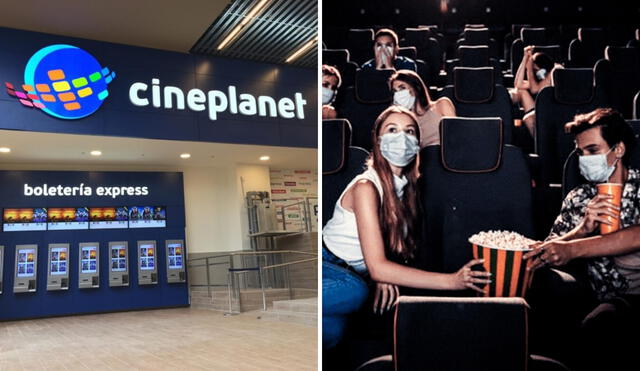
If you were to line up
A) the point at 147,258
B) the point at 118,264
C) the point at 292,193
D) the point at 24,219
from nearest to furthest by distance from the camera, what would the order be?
the point at 24,219 < the point at 118,264 < the point at 147,258 < the point at 292,193

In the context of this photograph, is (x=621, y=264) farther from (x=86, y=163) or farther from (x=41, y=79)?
(x=86, y=163)

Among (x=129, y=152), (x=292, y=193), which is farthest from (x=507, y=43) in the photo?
(x=292, y=193)

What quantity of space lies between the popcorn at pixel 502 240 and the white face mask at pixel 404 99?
32.2 inches

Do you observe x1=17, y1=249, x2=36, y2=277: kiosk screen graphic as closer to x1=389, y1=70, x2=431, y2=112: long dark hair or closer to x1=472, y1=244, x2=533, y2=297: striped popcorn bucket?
x1=389, y1=70, x2=431, y2=112: long dark hair

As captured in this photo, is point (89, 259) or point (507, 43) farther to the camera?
point (89, 259)

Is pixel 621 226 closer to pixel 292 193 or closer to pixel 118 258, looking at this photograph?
pixel 118 258

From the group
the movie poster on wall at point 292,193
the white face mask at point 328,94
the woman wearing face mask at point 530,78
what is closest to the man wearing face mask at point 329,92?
the white face mask at point 328,94

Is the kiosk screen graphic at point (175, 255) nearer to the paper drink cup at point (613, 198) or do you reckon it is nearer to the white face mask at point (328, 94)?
the white face mask at point (328, 94)

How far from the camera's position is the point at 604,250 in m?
2.97

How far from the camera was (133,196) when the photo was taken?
1198cm

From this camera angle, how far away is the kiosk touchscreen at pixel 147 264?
1170 cm

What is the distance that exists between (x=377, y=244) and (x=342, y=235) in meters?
0.19

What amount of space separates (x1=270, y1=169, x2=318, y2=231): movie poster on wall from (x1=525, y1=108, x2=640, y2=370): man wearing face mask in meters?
9.76

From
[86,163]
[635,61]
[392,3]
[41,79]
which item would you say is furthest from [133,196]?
[635,61]
